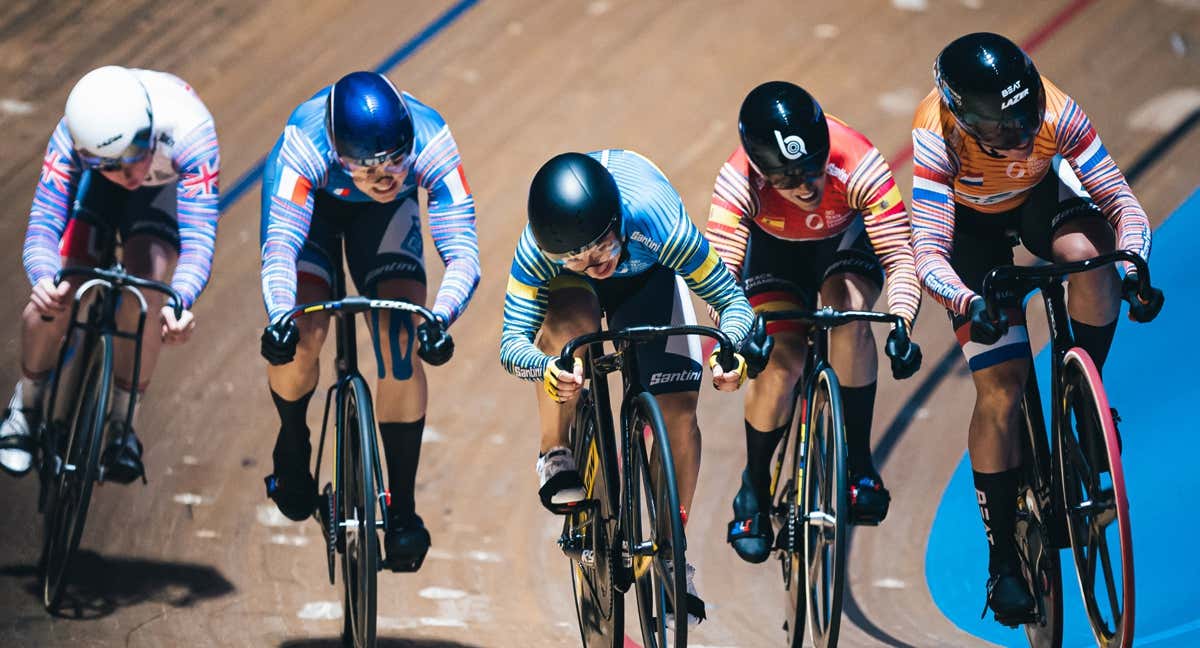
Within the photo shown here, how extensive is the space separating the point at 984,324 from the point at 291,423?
73.4 inches

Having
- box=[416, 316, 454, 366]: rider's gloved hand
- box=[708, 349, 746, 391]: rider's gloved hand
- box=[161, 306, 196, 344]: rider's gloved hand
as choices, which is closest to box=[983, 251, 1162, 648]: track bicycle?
box=[708, 349, 746, 391]: rider's gloved hand

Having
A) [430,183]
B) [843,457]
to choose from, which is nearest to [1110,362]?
[843,457]

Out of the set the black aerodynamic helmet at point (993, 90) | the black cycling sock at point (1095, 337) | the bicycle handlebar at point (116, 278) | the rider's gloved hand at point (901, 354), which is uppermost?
the black aerodynamic helmet at point (993, 90)

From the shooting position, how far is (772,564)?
16.5 ft

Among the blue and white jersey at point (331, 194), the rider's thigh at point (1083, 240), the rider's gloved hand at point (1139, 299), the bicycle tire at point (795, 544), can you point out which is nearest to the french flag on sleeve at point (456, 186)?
the blue and white jersey at point (331, 194)

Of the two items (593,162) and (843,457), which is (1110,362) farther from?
(593,162)

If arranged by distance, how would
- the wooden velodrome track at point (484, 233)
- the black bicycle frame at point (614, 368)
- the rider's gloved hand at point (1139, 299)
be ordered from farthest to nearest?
the wooden velodrome track at point (484, 233)
the rider's gloved hand at point (1139, 299)
the black bicycle frame at point (614, 368)

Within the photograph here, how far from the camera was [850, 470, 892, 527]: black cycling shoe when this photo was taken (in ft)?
13.1

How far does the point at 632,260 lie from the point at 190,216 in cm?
144

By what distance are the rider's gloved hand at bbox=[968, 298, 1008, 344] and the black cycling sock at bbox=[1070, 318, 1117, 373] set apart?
291 millimetres

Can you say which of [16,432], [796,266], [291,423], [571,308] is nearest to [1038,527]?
[796,266]

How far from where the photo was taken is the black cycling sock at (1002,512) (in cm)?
396

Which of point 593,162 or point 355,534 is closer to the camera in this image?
point 593,162

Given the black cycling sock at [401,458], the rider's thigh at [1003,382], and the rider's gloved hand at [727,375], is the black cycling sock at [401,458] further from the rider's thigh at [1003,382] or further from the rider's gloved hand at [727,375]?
the rider's thigh at [1003,382]
